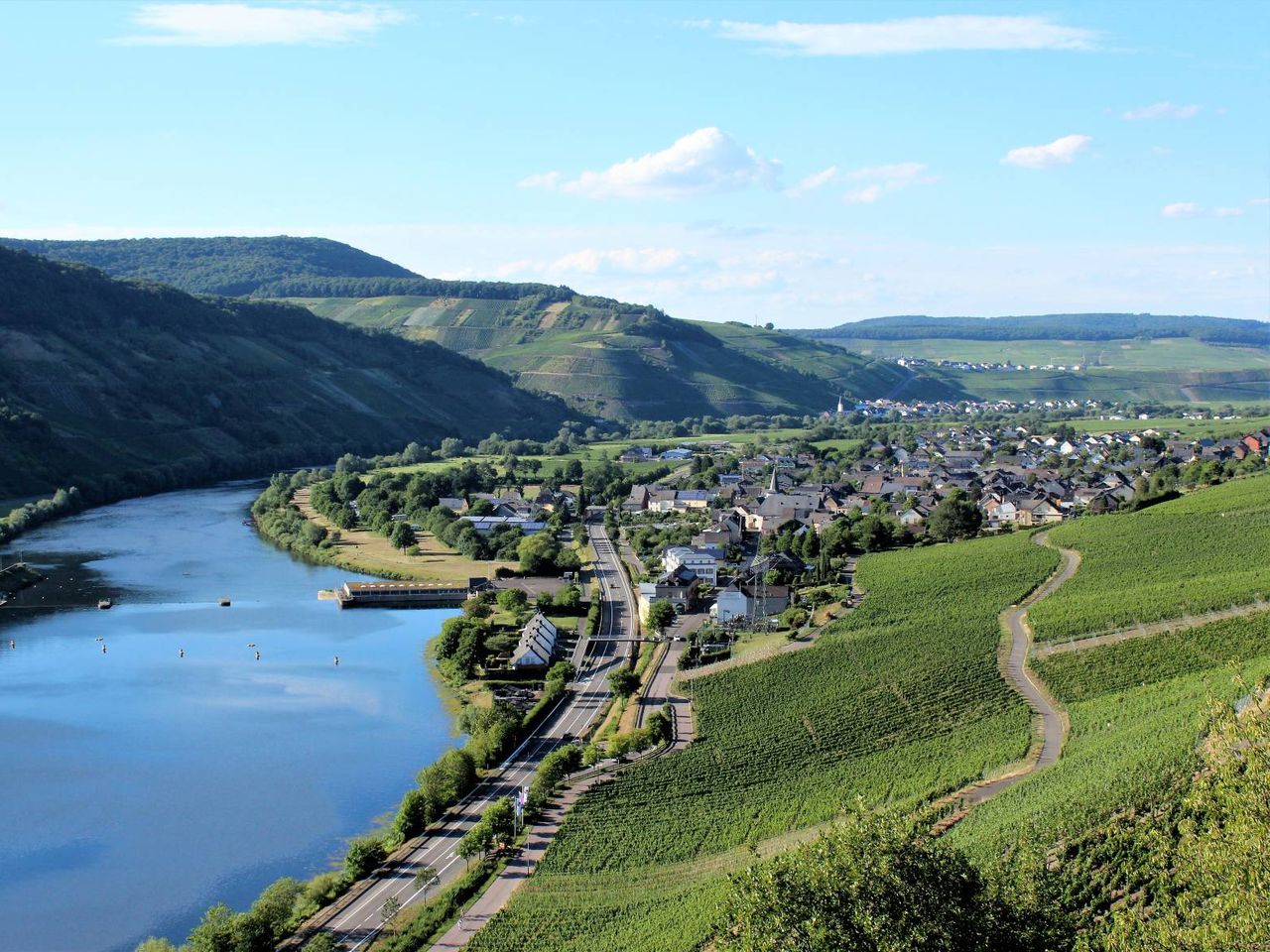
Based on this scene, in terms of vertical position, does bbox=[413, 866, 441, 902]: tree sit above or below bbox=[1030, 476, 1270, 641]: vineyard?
below

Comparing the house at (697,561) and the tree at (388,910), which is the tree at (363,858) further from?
the house at (697,561)

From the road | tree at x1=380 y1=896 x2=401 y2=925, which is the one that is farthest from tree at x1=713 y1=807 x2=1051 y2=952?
the road

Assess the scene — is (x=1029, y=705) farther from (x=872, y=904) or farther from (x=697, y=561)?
(x=697, y=561)

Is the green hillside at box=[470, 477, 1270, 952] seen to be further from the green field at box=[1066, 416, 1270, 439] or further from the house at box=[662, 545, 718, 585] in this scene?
the green field at box=[1066, 416, 1270, 439]

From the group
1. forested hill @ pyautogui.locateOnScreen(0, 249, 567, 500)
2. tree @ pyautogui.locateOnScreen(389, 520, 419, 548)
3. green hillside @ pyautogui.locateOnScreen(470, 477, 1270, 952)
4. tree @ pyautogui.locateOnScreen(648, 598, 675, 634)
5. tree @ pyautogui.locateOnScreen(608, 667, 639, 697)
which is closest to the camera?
green hillside @ pyautogui.locateOnScreen(470, 477, 1270, 952)

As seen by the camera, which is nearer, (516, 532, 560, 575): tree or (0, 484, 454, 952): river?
(0, 484, 454, 952): river

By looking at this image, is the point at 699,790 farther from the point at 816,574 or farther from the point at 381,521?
the point at 381,521

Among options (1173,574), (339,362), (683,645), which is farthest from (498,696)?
(339,362)
